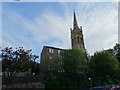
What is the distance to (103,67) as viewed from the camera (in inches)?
1238

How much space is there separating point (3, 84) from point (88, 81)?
19427 millimetres

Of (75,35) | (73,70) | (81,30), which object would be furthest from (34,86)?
(81,30)

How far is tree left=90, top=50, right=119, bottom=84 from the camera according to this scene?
102 ft

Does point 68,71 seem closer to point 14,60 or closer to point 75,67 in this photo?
point 75,67

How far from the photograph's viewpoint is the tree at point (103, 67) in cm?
3109

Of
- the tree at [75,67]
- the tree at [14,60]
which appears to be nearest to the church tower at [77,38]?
the tree at [75,67]

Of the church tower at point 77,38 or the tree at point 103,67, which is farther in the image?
the church tower at point 77,38

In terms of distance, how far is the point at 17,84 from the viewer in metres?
23.3

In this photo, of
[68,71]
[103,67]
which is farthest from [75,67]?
[103,67]

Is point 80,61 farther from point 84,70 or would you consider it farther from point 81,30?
point 81,30

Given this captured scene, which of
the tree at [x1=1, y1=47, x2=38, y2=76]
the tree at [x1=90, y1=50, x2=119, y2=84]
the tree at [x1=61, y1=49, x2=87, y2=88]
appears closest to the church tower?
the tree at [x1=90, y1=50, x2=119, y2=84]

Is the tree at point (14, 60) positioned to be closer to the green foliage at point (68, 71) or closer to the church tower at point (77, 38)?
the green foliage at point (68, 71)

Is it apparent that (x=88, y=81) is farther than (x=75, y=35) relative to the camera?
No

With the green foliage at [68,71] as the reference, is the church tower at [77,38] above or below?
above
